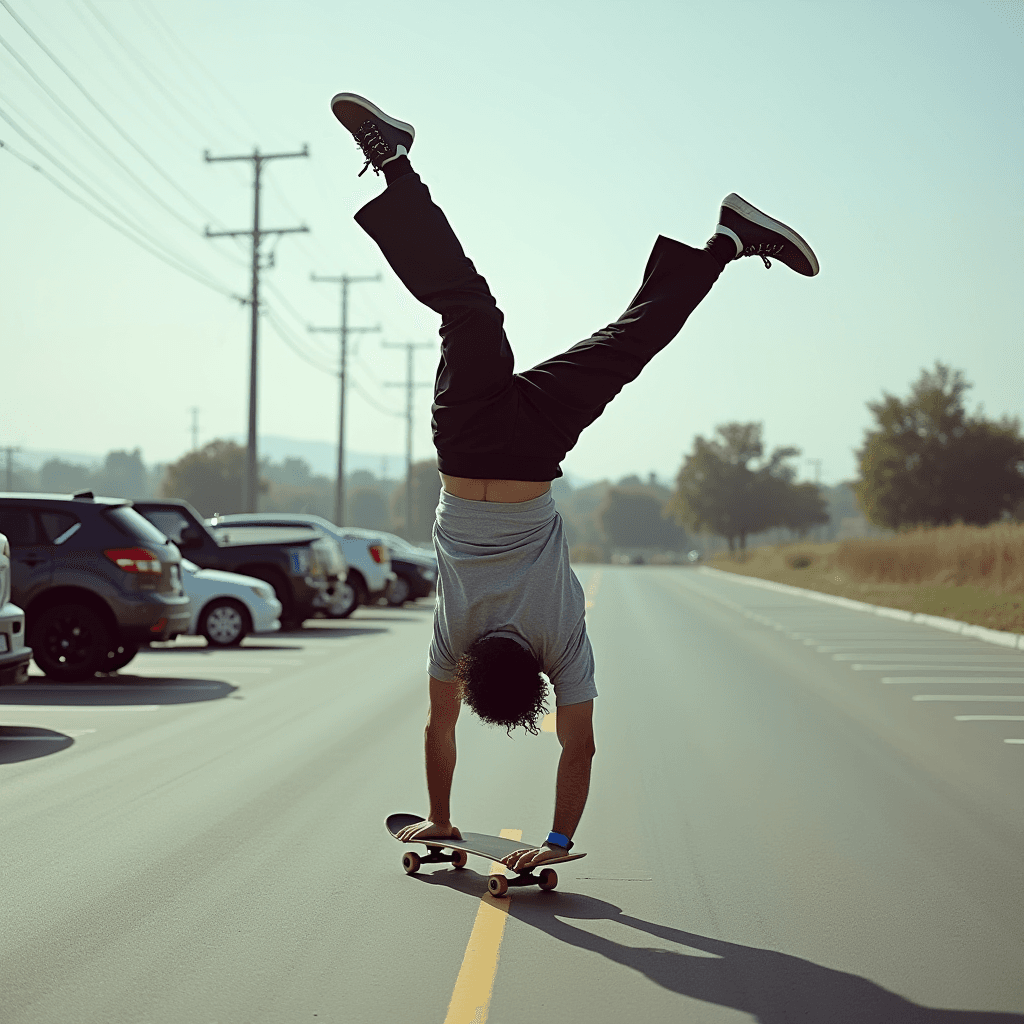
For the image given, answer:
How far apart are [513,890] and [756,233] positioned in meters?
2.75

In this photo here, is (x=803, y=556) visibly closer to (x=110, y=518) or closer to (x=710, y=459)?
(x=710, y=459)

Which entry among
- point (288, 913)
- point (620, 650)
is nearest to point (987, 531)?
point (620, 650)

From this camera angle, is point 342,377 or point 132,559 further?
point 342,377

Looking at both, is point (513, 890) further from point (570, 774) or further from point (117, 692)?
point (117, 692)

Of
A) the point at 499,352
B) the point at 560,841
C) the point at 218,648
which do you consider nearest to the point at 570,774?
the point at 560,841

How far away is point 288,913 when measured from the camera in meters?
5.14

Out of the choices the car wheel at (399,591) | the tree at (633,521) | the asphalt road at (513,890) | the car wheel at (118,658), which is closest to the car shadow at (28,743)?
the asphalt road at (513,890)

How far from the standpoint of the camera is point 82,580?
1325 centimetres

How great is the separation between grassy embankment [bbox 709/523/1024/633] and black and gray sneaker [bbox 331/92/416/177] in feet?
55.1

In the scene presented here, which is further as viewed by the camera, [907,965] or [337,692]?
Result: [337,692]

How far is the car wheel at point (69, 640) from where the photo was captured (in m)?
13.4

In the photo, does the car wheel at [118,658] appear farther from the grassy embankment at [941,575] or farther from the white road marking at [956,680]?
the grassy embankment at [941,575]

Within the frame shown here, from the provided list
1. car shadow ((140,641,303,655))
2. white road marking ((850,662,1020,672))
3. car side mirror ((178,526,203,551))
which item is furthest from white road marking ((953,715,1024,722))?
car side mirror ((178,526,203,551))

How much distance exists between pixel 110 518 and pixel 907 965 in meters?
10.5
